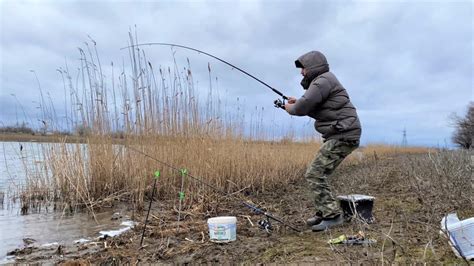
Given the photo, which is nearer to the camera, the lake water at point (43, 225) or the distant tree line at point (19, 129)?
the lake water at point (43, 225)

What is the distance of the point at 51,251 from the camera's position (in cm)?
372

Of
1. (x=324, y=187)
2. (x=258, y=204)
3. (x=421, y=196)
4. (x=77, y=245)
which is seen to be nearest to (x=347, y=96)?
(x=324, y=187)

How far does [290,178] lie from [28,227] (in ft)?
18.9

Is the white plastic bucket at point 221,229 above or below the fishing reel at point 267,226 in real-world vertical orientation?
above

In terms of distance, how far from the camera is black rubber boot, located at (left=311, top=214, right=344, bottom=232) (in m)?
4.08

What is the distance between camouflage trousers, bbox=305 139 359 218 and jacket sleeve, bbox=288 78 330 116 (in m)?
0.42

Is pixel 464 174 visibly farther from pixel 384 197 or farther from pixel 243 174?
pixel 243 174

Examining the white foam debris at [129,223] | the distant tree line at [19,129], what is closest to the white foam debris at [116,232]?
the white foam debris at [129,223]

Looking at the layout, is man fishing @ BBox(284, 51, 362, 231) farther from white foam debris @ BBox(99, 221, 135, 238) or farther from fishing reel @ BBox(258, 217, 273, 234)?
white foam debris @ BBox(99, 221, 135, 238)

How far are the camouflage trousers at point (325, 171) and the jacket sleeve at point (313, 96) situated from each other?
423 millimetres

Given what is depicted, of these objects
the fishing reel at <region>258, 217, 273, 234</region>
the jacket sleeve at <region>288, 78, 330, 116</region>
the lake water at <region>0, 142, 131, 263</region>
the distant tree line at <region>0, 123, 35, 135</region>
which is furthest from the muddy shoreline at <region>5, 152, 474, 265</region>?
the distant tree line at <region>0, 123, 35, 135</region>

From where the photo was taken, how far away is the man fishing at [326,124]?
4125mm

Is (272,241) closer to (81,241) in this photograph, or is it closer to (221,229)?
(221,229)

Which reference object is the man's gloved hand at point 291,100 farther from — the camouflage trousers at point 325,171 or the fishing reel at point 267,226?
the fishing reel at point 267,226
